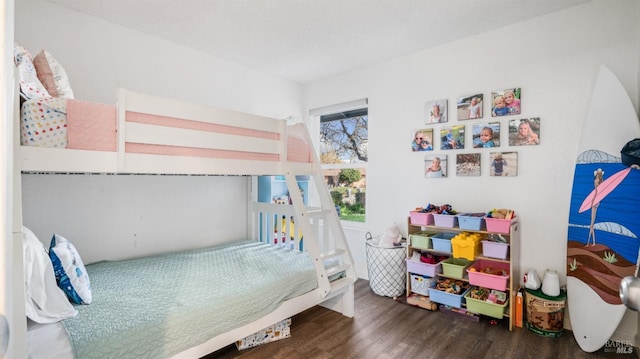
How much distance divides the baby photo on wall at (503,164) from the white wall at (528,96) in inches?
1.6

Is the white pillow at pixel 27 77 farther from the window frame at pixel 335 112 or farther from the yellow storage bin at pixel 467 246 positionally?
the yellow storage bin at pixel 467 246

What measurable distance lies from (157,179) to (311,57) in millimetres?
1948

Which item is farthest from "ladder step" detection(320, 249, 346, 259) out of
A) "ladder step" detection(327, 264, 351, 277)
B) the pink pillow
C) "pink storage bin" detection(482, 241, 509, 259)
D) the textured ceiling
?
the pink pillow

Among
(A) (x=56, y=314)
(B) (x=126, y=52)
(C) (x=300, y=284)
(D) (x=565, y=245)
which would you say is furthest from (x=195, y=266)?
(D) (x=565, y=245)

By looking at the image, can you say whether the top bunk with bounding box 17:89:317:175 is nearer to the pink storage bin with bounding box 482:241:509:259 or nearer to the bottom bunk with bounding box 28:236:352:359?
the bottom bunk with bounding box 28:236:352:359

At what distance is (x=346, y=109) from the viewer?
12.3 ft

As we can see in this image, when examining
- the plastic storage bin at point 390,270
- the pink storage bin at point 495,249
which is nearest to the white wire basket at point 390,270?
the plastic storage bin at point 390,270

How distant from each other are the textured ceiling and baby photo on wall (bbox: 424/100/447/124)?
0.56m

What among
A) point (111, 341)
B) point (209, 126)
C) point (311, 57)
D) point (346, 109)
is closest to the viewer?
point (111, 341)

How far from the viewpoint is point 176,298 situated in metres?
1.75

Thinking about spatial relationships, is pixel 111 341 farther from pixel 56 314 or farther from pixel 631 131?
pixel 631 131

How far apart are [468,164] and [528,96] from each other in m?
0.71

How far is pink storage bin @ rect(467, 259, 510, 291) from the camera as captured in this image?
2.33m

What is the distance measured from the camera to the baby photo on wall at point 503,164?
2.55 meters
